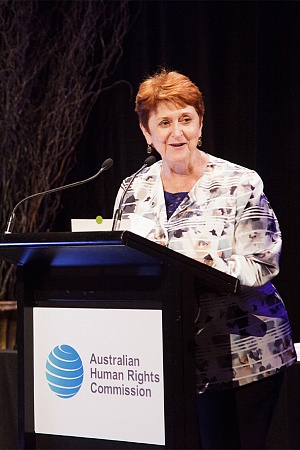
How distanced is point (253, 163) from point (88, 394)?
1.89 meters

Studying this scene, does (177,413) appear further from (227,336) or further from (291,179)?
(291,179)

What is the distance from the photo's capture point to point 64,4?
4.08 meters

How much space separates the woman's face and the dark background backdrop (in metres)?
1.08

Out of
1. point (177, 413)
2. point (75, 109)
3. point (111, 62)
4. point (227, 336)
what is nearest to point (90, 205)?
point (75, 109)

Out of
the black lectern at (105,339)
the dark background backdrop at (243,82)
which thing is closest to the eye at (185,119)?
the black lectern at (105,339)

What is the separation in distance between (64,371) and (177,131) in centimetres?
92

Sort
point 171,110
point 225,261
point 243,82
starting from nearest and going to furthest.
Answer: point 225,261
point 171,110
point 243,82

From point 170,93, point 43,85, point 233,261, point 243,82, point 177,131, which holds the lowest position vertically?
point 233,261

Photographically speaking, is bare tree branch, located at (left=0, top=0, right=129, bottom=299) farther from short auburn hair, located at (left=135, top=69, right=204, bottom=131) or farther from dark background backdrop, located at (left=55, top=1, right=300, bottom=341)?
short auburn hair, located at (left=135, top=69, right=204, bottom=131)

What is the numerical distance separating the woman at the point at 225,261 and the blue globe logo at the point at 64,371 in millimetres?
356

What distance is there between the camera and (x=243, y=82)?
3.52m

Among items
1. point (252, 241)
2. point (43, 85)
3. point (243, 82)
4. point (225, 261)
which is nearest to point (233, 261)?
point (225, 261)

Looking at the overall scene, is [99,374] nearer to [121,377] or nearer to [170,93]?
[121,377]

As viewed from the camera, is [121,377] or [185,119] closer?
[121,377]
